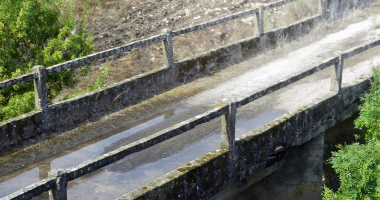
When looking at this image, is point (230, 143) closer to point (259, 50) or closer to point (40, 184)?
point (40, 184)

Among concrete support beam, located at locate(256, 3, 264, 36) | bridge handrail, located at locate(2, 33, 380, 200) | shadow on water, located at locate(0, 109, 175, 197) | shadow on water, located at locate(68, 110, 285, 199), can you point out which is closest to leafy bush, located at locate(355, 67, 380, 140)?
bridge handrail, located at locate(2, 33, 380, 200)

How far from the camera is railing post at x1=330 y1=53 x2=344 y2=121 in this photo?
282 inches

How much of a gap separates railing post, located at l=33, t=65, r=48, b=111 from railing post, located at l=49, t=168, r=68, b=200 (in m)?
3.16

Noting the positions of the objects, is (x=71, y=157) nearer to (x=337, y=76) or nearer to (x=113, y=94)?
(x=113, y=94)

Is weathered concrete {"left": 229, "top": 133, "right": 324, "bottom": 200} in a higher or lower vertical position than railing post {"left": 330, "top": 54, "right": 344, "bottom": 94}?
lower

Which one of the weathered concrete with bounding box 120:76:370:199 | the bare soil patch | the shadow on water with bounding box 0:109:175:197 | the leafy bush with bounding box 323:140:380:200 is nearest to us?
the weathered concrete with bounding box 120:76:370:199

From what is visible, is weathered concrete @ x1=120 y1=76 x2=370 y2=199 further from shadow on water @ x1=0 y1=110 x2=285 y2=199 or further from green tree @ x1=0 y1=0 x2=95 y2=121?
green tree @ x1=0 y1=0 x2=95 y2=121

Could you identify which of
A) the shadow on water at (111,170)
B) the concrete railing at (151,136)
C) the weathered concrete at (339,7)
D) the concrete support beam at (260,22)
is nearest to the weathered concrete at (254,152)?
the concrete railing at (151,136)

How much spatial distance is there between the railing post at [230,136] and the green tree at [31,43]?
427cm

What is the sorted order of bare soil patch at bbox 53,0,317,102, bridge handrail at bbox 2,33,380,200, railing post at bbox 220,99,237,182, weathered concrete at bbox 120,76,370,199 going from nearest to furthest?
bridge handrail at bbox 2,33,380,200, weathered concrete at bbox 120,76,370,199, railing post at bbox 220,99,237,182, bare soil patch at bbox 53,0,317,102

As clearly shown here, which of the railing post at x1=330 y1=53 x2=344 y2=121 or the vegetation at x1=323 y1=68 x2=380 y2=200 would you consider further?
the railing post at x1=330 y1=53 x2=344 y2=121

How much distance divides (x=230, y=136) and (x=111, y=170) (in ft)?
5.87

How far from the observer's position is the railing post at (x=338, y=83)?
23.5 feet

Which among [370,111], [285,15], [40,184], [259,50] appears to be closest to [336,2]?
[285,15]
